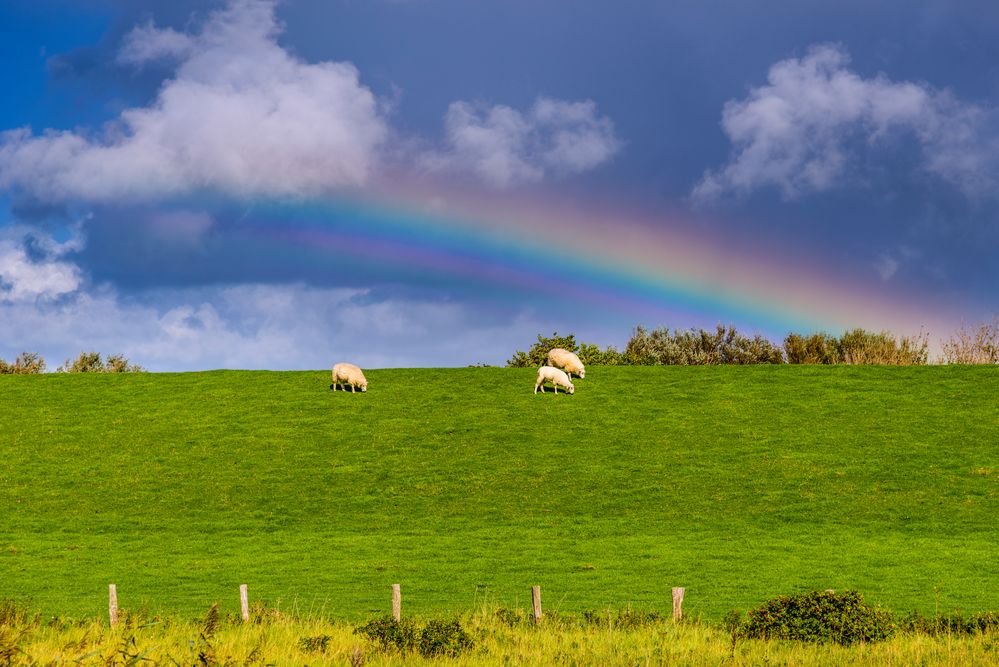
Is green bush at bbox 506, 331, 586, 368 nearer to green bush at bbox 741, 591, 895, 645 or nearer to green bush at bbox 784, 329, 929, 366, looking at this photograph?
green bush at bbox 784, 329, 929, 366

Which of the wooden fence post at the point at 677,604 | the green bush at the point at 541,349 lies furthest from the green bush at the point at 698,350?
the wooden fence post at the point at 677,604

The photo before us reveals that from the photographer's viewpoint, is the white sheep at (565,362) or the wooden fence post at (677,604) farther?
the white sheep at (565,362)

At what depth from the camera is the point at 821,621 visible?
1970 cm

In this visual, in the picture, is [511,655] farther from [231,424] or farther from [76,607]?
[231,424]

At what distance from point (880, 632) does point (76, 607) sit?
20400 mm

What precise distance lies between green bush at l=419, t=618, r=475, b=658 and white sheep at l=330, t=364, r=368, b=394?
44.9 m

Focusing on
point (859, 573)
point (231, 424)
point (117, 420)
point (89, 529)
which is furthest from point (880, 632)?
point (117, 420)

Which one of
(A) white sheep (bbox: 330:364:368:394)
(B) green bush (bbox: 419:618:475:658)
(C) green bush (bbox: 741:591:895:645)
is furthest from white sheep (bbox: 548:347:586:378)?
(B) green bush (bbox: 419:618:475:658)

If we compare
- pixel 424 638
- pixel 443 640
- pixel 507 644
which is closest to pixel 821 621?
pixel 507 644

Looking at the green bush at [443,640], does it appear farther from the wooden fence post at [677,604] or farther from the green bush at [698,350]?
the green bush at [698,350]

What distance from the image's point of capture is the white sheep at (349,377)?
62938 millimetres

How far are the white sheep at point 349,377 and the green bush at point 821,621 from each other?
44.7 metres

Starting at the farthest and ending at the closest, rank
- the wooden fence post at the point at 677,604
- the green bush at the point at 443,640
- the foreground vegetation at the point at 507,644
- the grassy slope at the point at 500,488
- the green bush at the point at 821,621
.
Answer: the grassy slope at the point at 500,488 < the wooden fence post at the point at 677,604 < the green bush at the point at 821,621 < the green bush at the point at 443,640 < the foreground vegetation at the point at 507,644

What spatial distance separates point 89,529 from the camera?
41.1 m
